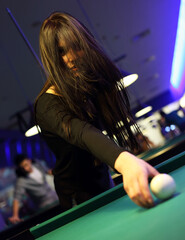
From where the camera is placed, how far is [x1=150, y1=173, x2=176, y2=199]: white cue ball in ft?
4.10

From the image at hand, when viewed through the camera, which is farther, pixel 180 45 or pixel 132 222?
pixel 180 45

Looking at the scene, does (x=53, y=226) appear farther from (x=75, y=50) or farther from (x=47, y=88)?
(x=75, y=50)

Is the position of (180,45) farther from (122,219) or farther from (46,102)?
(122,219)

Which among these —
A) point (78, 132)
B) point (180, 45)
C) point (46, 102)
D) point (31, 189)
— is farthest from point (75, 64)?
point (180, 45)

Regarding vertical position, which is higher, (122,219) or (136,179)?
(136,179)

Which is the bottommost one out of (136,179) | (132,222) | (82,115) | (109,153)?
(132,222)

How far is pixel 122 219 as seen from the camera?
130 centimetres

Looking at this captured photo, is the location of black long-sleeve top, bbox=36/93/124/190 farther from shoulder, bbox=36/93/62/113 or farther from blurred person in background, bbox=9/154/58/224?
blurred person in background, bbox=9/154/58/224

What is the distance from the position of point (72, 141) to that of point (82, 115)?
23cm

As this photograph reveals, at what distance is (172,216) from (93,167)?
979 mm

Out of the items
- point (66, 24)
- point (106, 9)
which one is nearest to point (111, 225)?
point (66, 24)

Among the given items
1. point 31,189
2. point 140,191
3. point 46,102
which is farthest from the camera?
point 31,189

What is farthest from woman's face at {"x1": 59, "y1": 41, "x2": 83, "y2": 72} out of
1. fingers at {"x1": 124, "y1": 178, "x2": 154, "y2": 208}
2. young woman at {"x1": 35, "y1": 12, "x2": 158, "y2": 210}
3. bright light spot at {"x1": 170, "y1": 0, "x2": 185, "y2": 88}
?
bright light spot at {"x1": 170, "y1": 0, "x2": 185, "y2": 88}

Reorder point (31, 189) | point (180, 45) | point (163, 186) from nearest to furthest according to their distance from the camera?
point (163, 186), point (31, 189), point (180, 45)
